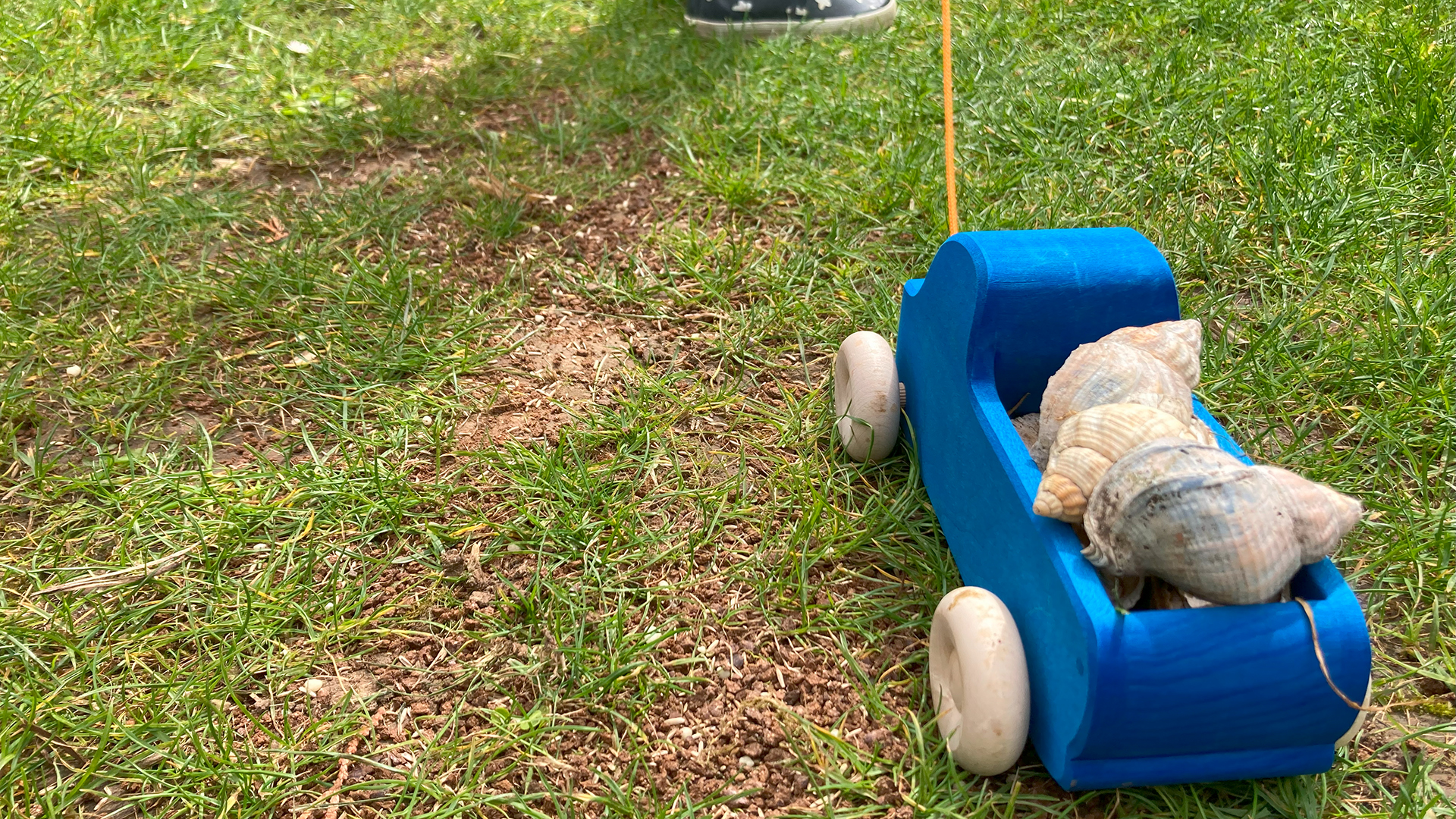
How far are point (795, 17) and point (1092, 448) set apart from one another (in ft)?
9.38

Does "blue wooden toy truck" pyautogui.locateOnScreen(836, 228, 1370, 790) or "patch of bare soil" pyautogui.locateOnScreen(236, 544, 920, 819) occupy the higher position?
"blue wooden toy truck" pyautogui.locateOnScreen(836, 228, 1370, 790)

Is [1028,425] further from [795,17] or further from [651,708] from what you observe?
[795,17]

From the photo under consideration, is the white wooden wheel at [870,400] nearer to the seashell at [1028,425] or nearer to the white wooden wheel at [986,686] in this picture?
the seashell at [1028,425]

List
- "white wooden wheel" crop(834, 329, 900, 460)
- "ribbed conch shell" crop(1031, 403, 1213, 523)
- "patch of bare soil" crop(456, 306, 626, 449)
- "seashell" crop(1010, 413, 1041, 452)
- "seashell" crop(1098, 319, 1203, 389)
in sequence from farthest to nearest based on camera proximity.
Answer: "patch of bare soil" crop(456, 306, 626, 449) < "white wooden wheel" crop(834, 329, 900, 460) < "seashell" crop(1010, 413, 1041, 452) < "seashell" crop(1098, 319, 1203, 389) < "ribbed conch shell" crop(1031, 403, 1213, 523)

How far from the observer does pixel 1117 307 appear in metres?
1.75

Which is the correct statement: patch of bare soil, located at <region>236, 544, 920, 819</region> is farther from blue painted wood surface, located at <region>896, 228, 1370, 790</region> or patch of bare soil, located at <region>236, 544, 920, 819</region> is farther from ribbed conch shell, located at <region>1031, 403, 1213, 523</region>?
ribbed conch shell, located at <region>1031, 403, 1213, 523</region>

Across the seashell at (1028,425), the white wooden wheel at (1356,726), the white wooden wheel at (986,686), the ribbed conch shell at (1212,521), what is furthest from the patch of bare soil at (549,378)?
the white wooden wheel at (1356,726)

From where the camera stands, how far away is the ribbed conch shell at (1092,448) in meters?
1.40

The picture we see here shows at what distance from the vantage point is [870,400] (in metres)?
2.05

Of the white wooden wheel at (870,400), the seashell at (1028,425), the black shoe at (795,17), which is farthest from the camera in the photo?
the black shoe at (795,17)

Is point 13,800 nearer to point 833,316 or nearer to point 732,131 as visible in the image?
point 833,316

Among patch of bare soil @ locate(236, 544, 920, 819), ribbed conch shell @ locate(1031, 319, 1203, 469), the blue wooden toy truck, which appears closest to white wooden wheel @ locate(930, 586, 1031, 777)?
the blue wooden toy truck

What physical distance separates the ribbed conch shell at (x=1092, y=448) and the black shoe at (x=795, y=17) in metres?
2.75

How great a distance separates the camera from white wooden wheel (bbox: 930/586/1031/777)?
1.47 meters
